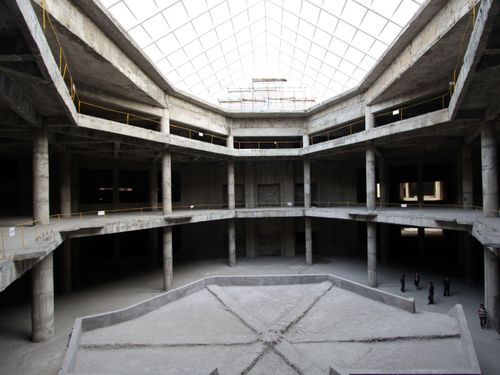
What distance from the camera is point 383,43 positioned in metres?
19.1

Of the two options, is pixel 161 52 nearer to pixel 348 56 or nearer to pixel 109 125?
pixel 109 125

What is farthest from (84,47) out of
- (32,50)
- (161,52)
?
(161,52)

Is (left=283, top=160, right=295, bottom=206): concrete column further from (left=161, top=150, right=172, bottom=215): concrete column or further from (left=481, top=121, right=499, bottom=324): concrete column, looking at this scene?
(left=481, top=121, right=499, bottom=324): concrete column

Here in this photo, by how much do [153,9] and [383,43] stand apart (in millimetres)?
14360

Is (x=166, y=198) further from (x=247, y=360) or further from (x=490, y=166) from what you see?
(x=490, y=166)

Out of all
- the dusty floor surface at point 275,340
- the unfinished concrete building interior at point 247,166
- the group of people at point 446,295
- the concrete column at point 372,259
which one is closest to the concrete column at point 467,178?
the unfinished concrete building interior at point 247,166

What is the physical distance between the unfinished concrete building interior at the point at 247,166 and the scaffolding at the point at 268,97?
0.20 metres

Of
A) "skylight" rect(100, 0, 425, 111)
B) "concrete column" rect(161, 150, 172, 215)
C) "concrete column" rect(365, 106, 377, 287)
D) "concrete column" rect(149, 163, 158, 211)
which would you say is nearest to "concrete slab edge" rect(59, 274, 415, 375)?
"concrete column" rect(365, 106, 377, 287)

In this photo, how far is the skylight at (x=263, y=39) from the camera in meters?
18.1

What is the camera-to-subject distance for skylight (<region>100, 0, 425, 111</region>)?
18.1 metres

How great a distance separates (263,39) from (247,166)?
11.5m

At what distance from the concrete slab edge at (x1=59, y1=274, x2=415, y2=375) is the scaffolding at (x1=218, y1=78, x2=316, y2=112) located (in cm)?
1650

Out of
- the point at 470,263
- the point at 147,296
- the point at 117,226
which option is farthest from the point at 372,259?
the point at 117,226

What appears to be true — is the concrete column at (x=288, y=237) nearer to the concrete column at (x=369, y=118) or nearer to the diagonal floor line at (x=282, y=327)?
the diagonal floor line at (x=282, y=327)
